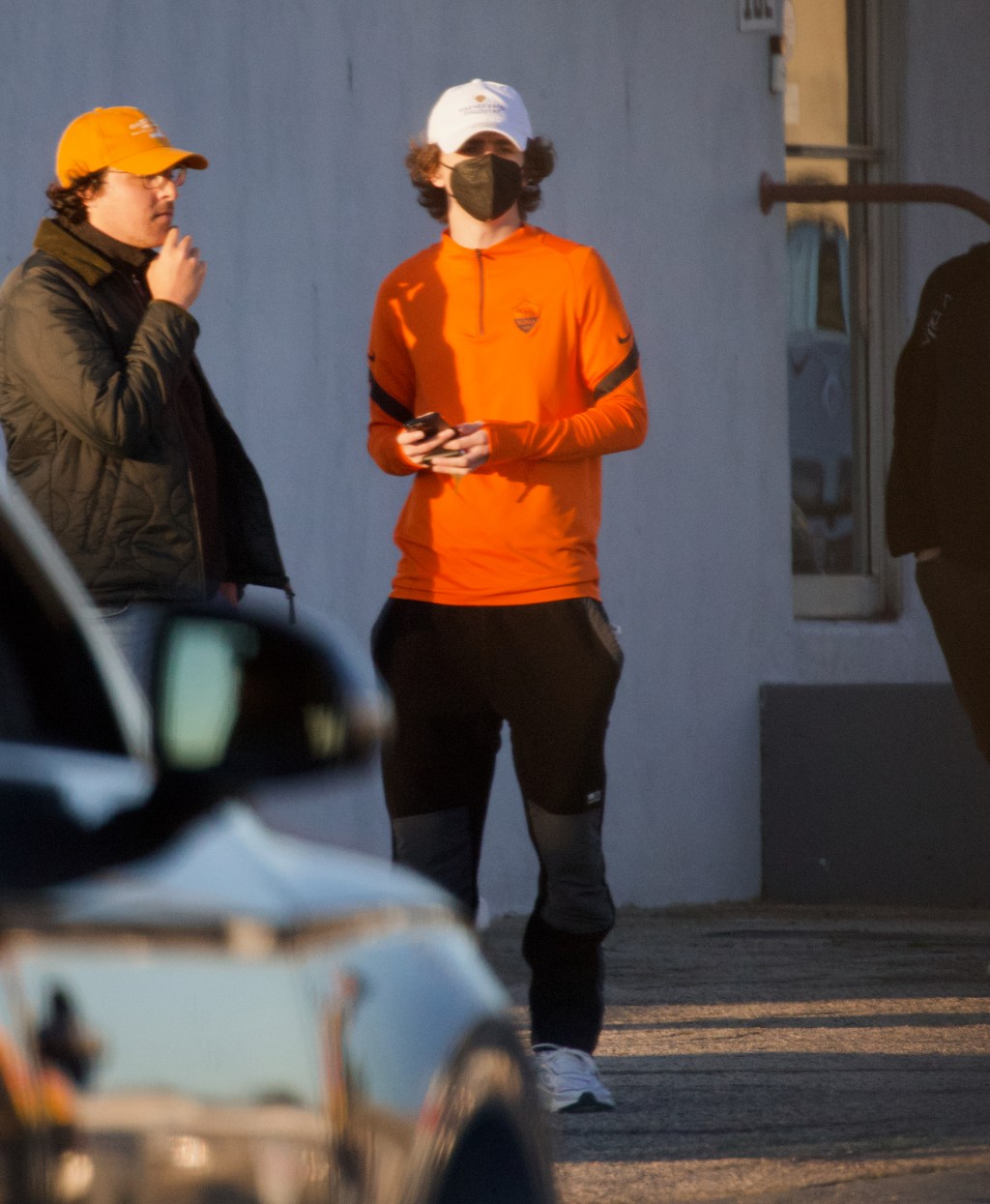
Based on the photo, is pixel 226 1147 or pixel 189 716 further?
pixel 189 716

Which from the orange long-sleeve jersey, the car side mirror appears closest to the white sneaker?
the orange long-sleeve jersey

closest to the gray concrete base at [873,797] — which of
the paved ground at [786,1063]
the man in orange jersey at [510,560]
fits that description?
the paved ground at [786,1063]

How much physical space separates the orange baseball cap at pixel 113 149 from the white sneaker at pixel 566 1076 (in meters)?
1.96

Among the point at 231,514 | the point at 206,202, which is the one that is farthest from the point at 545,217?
the point at 231,514

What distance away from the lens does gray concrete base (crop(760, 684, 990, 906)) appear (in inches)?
362

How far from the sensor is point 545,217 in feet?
28.2

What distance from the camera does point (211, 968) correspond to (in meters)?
1.54

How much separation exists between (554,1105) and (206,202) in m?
3.91

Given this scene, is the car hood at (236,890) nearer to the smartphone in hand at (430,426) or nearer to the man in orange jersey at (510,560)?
the smartphone in hand at (430,426)

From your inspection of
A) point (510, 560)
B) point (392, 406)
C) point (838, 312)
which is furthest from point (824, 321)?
point (510, 560)

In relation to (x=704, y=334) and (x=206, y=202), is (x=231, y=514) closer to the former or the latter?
(x=206, y=202)

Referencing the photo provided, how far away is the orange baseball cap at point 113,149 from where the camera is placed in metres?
4.71

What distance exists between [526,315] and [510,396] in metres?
0.17

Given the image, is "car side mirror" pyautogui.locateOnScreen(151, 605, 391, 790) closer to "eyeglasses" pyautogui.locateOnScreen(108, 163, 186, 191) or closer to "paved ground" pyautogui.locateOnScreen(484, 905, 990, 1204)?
"paved ground" pyautogui.locateOnScreen(484, 905, 990, 1204)
